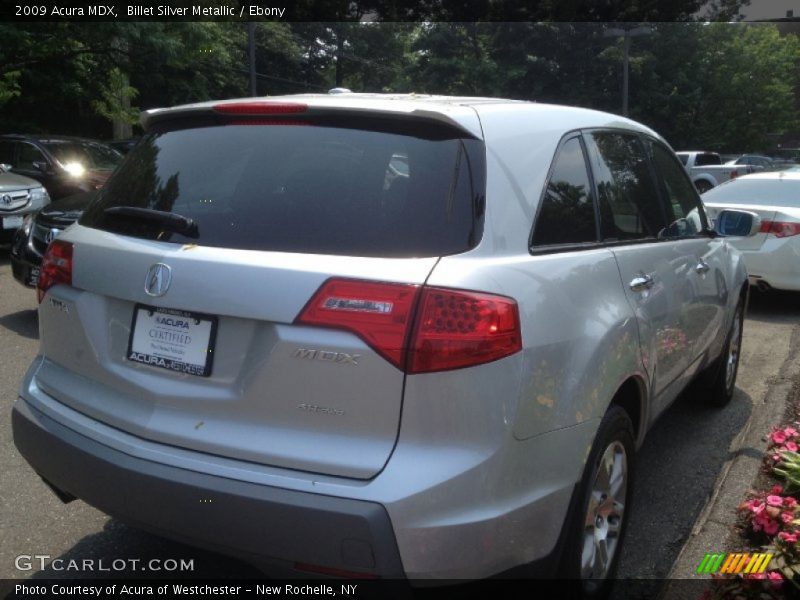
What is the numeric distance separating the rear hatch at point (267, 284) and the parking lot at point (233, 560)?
2.69ft

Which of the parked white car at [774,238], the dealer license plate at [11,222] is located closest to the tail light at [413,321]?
the parked white car at [774,238]

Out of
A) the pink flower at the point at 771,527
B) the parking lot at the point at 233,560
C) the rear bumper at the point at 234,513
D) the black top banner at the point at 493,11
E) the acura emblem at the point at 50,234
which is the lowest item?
the parking lot at the point at 233,560

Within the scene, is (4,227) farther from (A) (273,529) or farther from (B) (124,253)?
(A) (273,529)

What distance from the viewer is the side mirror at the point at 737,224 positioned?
177 inches

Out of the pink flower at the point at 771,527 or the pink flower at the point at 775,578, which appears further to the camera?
the pink flower at the point at 771,527

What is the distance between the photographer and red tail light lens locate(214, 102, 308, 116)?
2.55 metres

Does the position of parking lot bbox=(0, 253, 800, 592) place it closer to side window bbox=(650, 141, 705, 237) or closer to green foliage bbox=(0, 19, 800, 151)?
side window bbox=(650, 141, 705, 237)

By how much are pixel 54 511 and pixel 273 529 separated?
5.91 feet

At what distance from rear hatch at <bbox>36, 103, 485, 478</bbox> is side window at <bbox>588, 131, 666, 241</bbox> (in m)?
0.94

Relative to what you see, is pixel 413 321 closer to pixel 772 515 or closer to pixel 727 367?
pixel 772 515

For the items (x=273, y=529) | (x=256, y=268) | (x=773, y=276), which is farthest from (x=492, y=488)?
(x=773, y=276)

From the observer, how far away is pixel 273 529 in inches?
82.0

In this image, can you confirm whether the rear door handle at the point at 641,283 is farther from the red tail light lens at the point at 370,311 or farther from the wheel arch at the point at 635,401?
the red tail light lens at the point at 370,311

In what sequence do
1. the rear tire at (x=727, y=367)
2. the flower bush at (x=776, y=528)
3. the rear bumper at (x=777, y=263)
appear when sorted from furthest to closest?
the rear bumper at (x=777, y=263), the rear tire at (x=727, y=367), the flower bush at (x=776, y=528)
